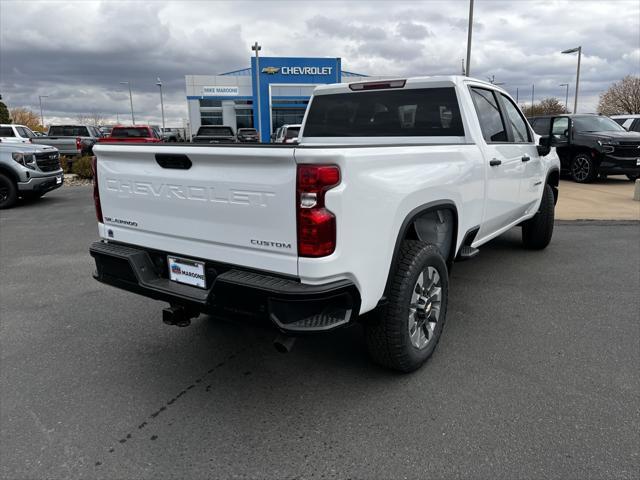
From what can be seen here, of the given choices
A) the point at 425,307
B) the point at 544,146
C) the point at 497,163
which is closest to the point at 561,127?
the point at 544,146

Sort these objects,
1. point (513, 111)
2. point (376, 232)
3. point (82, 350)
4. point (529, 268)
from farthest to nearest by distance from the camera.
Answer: point (529, 268) < point (513, 111) < point (82, 350) < point (376, 232)

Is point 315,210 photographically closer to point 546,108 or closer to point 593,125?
point 593,125

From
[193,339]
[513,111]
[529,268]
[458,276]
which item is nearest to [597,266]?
[529,268]

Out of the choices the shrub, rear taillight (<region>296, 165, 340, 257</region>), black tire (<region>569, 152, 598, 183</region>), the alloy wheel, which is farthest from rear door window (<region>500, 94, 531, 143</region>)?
the shrub

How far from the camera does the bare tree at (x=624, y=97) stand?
135 ft

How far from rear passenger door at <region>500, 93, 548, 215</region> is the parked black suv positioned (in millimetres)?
7603

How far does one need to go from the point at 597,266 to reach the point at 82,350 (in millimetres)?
5436

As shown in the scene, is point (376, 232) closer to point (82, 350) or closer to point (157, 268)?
point (157, 268)

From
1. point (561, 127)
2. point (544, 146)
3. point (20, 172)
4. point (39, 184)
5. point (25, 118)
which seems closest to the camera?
point (544, 146)

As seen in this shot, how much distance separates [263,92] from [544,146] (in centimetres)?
4049

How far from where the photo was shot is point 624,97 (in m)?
42.2

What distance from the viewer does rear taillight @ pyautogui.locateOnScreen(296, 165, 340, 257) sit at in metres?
2.33

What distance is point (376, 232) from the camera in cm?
264

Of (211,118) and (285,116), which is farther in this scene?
(211,118)
